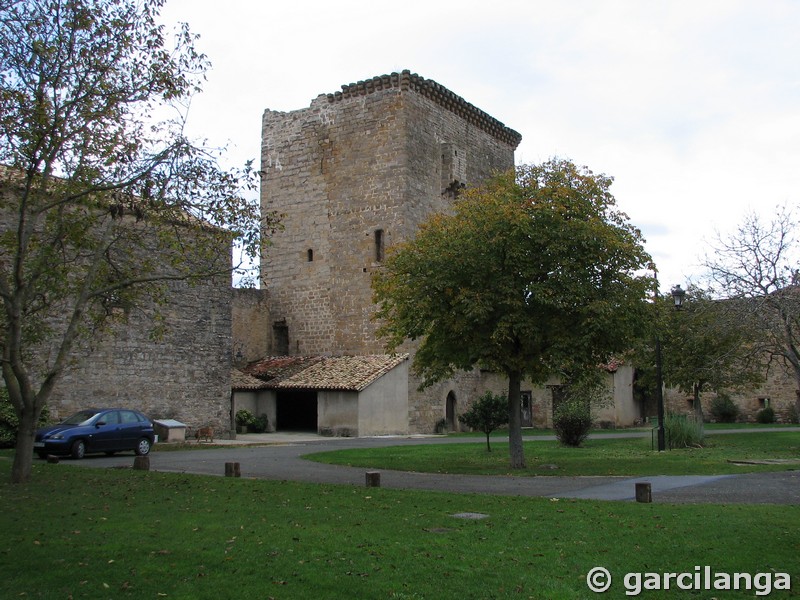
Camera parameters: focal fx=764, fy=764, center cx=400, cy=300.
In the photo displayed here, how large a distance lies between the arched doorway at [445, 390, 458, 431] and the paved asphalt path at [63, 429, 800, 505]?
17.6 meters

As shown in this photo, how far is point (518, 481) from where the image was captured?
51.7 ft

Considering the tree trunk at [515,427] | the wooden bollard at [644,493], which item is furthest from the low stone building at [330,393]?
the wooden bollard at [644,493]

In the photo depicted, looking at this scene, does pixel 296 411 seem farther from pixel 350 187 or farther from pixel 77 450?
pixel 77 450

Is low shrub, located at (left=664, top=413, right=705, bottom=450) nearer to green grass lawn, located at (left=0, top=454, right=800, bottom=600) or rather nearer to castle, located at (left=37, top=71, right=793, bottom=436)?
castle, located at (left=37, top=71, right=793, bottom=436)

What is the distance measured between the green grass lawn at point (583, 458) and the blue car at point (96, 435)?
4.87 metres

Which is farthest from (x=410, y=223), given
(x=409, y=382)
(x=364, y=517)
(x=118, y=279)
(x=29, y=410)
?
(x=364, y=517)

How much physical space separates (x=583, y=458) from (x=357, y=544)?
1411 centimetres

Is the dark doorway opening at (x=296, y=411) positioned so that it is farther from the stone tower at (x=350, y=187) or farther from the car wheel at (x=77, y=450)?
the car wheel at (x=77, y=450)

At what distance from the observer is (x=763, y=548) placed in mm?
8188

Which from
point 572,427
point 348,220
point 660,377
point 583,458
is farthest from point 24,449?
point 348,220

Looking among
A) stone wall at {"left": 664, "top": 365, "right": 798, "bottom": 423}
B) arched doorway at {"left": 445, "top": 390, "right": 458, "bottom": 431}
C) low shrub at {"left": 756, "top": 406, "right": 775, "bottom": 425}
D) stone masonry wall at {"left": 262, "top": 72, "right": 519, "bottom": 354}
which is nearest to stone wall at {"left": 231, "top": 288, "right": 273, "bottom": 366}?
stone masonry wall at {"left": 262, "top": 72, "right": 519, "bottom": 354}

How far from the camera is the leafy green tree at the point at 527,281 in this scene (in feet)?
56.0

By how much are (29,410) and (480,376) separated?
29.4 meters

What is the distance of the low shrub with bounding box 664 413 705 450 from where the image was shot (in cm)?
2514
